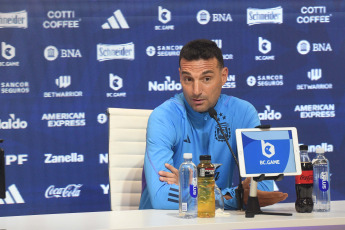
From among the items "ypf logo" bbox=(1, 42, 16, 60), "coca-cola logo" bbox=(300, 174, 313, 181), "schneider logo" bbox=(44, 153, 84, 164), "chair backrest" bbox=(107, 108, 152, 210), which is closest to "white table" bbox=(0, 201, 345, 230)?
"coca-cola logo" bbox=(300, 174, 313, 181)

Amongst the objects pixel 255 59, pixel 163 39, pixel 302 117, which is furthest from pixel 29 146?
pixel 302 117

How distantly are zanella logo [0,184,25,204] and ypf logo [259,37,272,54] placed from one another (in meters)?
2.38

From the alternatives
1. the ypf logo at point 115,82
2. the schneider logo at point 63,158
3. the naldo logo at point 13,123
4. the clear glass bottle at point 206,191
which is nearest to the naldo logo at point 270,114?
the ypf logo at point 115,82

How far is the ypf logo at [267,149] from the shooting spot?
6.82 feet

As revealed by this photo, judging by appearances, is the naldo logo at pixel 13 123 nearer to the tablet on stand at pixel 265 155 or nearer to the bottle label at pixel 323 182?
the tablet on stand at pixel 265 155

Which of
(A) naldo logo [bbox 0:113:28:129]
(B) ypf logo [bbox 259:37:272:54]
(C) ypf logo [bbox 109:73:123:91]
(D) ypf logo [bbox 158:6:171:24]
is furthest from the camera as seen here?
(B) ypf logo [bbox 259:37:272:54]

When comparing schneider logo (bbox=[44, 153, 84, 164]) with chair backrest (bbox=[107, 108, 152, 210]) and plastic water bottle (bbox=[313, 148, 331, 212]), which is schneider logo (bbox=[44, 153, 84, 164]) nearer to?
chair backrest (bbox=[107, 108, 152, 210])

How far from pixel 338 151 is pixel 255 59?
1102mm

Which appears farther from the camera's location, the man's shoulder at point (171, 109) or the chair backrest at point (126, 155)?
the chair backrest at point (126, 155)

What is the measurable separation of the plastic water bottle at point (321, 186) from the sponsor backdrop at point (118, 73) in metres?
2.38

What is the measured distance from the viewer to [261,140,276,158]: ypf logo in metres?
2.08

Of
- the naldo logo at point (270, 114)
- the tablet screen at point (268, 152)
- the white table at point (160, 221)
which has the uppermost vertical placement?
the naldo logo at point (270, 114)

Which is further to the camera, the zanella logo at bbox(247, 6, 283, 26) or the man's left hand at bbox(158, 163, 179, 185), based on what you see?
the zanella logo at bbox(247, 6, 283, 26)

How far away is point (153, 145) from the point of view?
2.52 m
